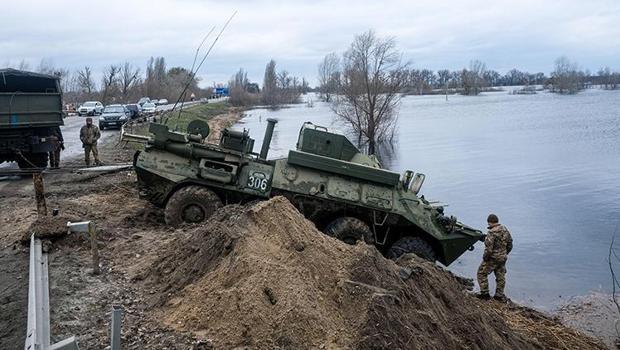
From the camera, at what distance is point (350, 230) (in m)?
11.7

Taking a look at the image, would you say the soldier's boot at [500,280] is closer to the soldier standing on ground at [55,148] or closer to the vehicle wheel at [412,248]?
the vehicle wheel at [412,248]

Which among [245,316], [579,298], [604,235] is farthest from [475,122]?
[245,316]

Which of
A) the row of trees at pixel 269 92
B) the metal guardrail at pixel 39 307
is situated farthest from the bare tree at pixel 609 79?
the metal guardrail at pixel 39 307

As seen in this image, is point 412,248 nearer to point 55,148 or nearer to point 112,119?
point 55,148

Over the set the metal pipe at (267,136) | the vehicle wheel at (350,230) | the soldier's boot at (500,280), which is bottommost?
the soldier's boot at (500,280)

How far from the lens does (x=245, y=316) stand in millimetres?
6371

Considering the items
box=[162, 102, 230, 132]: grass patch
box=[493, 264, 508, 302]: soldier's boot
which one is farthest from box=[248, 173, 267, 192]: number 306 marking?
box=[493, 264, 508, 302]: soldier's boot

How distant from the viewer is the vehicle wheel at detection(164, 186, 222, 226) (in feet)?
38.7

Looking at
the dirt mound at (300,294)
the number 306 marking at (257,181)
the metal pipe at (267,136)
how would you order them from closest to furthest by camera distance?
the dirt mound at (300,294)
the number 306 marking at (257,181)
the metal pipe at (267,136)

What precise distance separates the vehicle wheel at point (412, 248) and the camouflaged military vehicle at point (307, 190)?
0.02 meters

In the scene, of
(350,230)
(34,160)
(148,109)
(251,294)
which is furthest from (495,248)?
(148,109)

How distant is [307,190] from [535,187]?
1930 centimetres

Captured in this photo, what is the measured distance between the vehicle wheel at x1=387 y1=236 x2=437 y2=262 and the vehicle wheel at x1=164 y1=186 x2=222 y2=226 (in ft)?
11.1

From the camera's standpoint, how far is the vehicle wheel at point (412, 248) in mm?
12008
